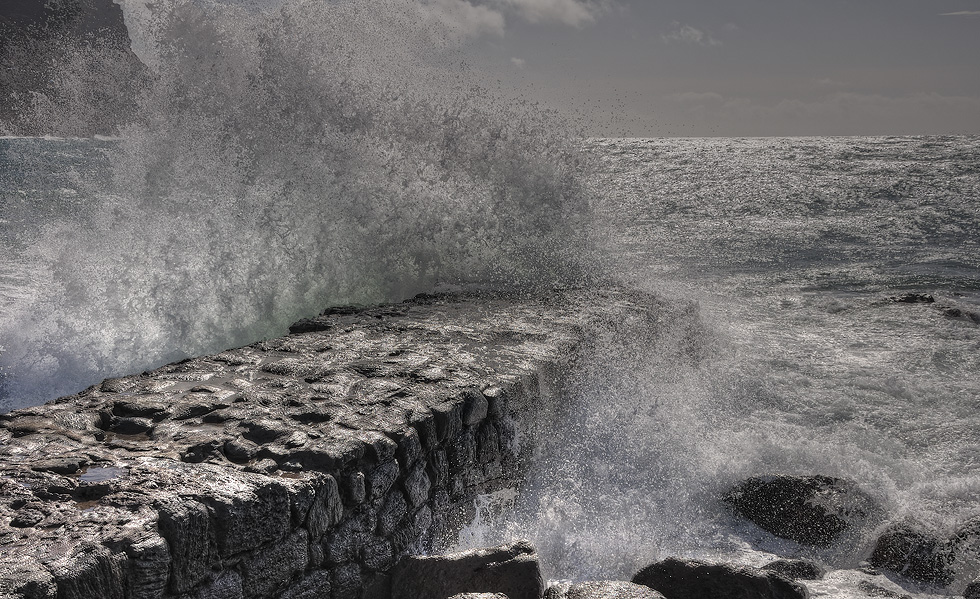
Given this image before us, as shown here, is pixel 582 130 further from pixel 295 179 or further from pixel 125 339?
pixel 125 339

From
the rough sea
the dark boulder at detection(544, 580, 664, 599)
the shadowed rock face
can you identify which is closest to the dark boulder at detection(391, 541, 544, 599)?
the dark boulder at detection(544, 580, 664, 599)

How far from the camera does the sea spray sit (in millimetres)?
5926

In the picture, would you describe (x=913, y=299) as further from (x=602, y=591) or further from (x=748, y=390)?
(x=602, y=591)

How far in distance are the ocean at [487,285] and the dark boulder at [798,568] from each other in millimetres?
82

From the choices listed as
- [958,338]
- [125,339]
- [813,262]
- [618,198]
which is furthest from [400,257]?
[618,198]

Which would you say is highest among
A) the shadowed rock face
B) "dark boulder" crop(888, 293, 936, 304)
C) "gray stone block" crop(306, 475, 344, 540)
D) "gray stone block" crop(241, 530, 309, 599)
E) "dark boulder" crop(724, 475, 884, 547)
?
the shadowed rock face

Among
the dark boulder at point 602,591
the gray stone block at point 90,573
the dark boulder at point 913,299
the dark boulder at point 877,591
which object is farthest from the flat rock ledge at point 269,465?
the dark boulder at point 913,299

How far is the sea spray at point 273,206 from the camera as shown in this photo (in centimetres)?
593

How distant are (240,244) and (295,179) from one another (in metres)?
0.95

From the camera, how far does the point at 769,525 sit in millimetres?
4273

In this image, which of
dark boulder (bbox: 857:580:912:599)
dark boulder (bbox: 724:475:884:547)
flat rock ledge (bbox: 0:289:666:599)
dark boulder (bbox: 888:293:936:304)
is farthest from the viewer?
dark boulder (bbox: 888:293:936:304)

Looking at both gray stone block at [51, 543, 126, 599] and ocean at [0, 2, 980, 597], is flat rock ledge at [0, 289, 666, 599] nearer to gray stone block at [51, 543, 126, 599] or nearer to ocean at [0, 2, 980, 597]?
gray stone block at [51, 543, 126, 599]

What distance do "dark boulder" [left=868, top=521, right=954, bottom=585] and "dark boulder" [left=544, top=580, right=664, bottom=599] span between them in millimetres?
1938

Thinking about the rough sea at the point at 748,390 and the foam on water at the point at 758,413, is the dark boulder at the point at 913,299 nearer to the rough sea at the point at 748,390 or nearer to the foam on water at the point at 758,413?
the rough sea at the point at 748,390
